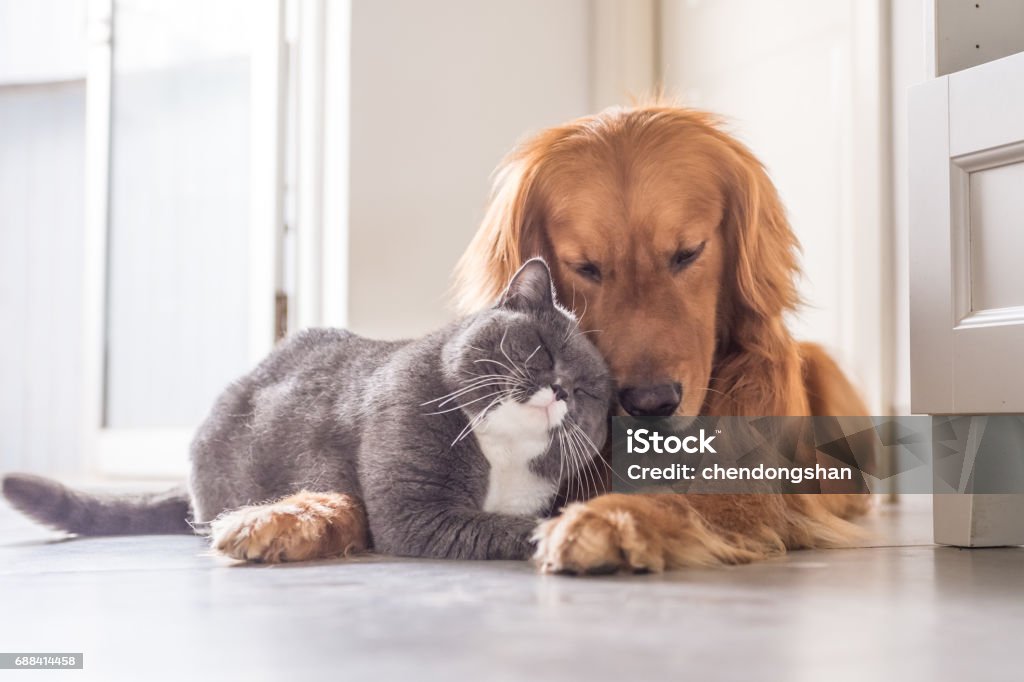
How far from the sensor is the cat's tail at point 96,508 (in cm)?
134

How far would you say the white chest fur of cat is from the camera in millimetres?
1095

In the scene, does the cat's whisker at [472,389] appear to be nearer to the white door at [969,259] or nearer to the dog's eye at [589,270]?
the dog's eye at [589,270]

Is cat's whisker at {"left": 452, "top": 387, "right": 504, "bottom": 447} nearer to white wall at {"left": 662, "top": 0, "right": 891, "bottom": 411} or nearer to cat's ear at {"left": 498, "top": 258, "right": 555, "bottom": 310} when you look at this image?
cat's ear at {"left": 498, "top": 258, "right": 555, "bottom": 310}

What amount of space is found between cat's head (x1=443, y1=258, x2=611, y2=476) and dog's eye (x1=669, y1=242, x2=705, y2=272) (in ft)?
0.59

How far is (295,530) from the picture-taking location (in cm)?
110

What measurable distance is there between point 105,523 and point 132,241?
71.6 inches

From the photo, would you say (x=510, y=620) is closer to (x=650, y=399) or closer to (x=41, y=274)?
(x=650, y=399)

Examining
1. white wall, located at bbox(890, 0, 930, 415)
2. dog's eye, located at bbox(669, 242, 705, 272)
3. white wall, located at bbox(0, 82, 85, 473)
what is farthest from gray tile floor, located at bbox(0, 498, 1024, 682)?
white wall, located at bbox(0, 82, 85, 473)

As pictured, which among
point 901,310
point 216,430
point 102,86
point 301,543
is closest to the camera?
point 301,543

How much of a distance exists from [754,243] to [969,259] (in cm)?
28

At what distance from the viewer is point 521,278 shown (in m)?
1.16

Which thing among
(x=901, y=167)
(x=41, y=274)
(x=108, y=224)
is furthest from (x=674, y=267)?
(x=41, y=274)

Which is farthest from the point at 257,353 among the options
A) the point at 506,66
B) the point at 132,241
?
the point at 506,66

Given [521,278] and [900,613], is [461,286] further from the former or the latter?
[900,613]
